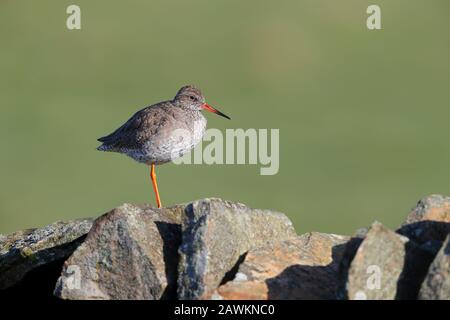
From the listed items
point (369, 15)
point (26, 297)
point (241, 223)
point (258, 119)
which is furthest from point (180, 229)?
point (369, 15)

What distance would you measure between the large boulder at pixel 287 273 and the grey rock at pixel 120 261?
2.86 feet

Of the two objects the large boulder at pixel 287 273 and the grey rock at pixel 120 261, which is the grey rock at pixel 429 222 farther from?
the grey rock at pixel 120 261

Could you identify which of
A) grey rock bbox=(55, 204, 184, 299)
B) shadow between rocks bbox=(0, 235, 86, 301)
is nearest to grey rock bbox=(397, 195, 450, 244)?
grey rock bbox=(55, 204, 184, 299)

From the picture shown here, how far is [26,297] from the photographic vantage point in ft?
36.2

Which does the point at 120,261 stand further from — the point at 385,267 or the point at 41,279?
the point at 385,267

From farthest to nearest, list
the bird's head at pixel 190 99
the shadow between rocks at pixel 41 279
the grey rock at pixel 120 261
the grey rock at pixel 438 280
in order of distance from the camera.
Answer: the bird's head at pixel 190 99, the shadow between rocks at pixel 41 279, the grey rock at pixel 120 261, the grey rock at pixel 438 280

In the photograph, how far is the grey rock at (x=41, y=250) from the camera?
443 inches

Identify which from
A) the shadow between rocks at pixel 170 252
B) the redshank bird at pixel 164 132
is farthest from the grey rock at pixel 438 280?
the redshank bird at pixel 164 132

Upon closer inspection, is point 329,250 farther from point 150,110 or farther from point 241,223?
point 150,110

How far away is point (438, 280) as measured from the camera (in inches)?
332

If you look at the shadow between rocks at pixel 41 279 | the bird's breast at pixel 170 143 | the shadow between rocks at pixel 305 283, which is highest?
the bird's breast at pixel 170 143

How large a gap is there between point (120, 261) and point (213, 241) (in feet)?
3.59

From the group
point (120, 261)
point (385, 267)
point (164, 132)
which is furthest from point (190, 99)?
point (385, 267)
